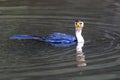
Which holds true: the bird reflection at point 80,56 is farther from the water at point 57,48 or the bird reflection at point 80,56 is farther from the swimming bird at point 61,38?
the swimming bird at point 61,38

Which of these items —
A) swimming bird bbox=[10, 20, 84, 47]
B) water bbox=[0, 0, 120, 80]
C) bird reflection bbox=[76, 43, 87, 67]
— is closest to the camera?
water bbox=[0, 0, 120, 80]

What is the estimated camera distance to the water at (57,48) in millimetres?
9906

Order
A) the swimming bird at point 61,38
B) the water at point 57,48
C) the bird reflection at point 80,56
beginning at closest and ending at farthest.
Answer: the water at point 57,48 → the bird reflection at point 80,56 → the swimming bird at point 61,38

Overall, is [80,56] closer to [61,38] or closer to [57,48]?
[57,48]

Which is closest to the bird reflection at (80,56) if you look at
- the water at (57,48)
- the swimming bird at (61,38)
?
the water at (57,48)

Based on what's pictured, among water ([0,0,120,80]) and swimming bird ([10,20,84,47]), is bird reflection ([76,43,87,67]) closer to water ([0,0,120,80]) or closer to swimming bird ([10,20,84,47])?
water ([0,0,120,80])

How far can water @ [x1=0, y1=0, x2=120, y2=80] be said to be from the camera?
9906mm

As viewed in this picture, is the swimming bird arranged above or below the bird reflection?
above

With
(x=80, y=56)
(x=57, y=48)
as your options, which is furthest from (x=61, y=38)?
(x=80, y=56)

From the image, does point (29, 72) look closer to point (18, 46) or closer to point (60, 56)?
point (60, 56)

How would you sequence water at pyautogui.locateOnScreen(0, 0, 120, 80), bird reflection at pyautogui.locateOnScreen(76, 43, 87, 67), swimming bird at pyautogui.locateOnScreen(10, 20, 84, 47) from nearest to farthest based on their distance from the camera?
water at pyautogui.locateOnScreen(0, 0, 120, 80), bird reflection at pyautogui.locateOnScreen(76, 43, 87, 67), swimming bird at pyautogui.locateOnScreen(10, 20, 84, 47)

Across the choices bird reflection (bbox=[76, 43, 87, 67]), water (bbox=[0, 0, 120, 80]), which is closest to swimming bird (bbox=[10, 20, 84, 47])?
water (bbox=[0, 0, 120, 80])

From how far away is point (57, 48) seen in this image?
11758 millimetres

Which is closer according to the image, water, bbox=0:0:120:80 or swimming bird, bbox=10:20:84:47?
water, bbox=0:0:120:80
